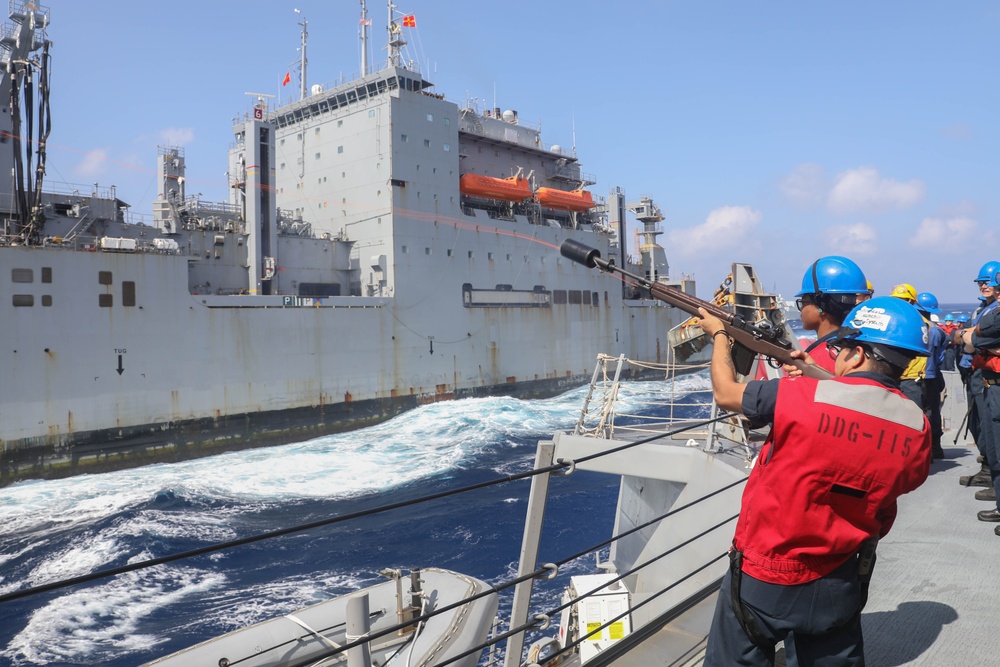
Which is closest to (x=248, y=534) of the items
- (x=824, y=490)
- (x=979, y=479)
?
(x=979, y=479)

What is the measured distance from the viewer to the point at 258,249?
2005 centimetres

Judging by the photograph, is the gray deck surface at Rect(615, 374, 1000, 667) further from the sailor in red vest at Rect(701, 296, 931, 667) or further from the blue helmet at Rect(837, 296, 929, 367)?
Answer: the blue helmet at Rect(837, 296, 929, 367)

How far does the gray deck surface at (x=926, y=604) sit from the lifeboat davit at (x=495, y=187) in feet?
73.2

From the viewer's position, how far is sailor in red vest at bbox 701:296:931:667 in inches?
71.3

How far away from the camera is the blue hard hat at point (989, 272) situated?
4.88 m

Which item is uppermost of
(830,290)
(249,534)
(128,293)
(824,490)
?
(128,293)

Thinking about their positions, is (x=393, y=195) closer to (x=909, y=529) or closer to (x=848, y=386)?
(x=909, y=529)

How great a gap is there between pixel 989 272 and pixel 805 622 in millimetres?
4485

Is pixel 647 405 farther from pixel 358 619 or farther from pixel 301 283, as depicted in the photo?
pixel 301 283

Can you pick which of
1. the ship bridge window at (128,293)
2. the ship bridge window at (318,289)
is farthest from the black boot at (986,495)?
the ship bridge window at (318,289)

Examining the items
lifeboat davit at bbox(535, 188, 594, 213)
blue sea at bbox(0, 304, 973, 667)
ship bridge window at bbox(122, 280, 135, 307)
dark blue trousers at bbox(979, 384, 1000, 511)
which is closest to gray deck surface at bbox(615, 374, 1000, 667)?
dark blue trousers at bbox(979, 384, 1000, 511)

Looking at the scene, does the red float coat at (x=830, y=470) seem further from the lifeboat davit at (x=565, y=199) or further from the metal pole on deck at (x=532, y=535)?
the lifeboat davit at (x=565, y=199)

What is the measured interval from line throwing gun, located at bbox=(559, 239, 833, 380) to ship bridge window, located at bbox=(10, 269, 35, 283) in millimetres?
16367

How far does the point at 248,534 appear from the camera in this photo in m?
12.0
